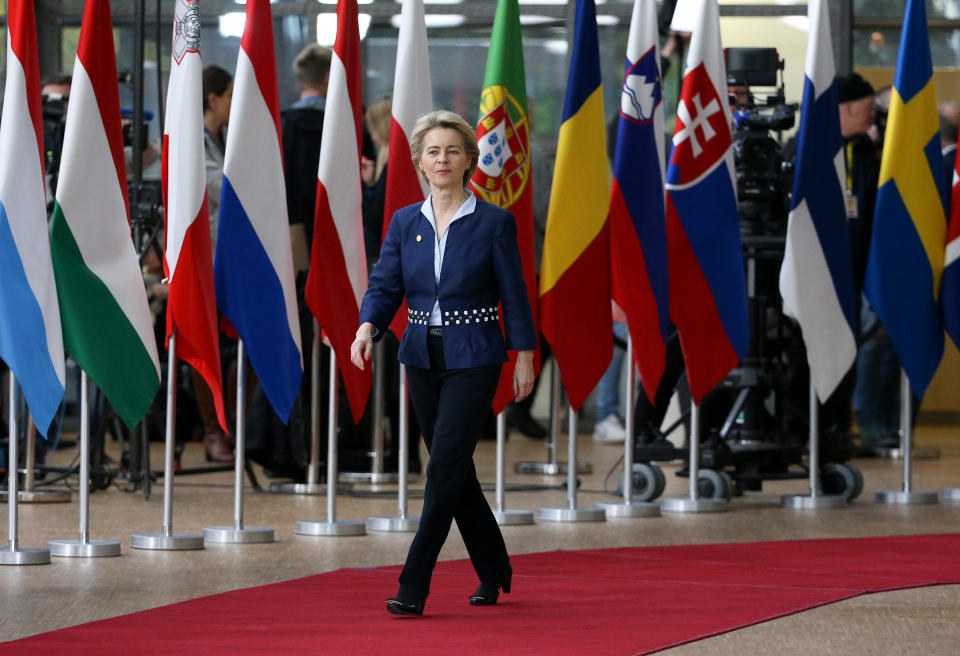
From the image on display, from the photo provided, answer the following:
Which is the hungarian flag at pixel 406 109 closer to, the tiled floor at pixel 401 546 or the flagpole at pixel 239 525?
the flagpole at pixel 239 525

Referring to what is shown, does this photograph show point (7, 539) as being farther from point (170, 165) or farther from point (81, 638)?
point (81, 638)

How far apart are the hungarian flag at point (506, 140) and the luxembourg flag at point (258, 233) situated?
791 mm

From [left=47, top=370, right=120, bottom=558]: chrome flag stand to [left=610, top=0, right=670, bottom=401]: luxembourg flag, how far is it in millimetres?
2180

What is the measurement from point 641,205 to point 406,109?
3.42 ft

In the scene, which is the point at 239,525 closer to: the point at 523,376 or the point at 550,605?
the point at 550,605

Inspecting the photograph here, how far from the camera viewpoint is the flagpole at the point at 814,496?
7.06 m

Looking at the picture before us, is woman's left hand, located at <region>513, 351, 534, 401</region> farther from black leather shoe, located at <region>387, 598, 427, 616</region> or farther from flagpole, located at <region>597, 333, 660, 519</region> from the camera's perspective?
flagpole, located at <region>597, 333, 660, 519</region>

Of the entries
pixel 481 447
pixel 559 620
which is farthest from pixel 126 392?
pixel 481 447

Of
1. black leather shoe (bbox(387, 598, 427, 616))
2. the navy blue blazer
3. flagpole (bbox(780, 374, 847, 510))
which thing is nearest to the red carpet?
black leather shoe (bbox(387, 598, 427, 616))

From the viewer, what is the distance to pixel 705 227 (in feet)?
22.1

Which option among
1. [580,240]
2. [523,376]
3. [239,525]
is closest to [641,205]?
[580,240]

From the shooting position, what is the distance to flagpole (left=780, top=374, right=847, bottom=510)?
7.06m

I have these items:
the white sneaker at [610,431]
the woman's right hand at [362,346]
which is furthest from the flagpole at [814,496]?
the white sneaker at [610,431]

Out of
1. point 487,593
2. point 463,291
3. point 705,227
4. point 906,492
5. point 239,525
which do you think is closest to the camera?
point 463,291
